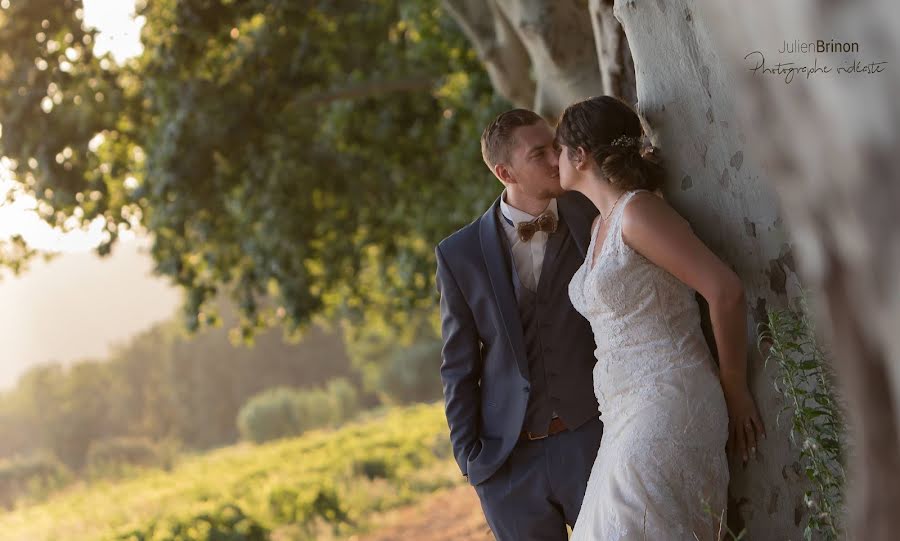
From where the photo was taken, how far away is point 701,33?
368cm

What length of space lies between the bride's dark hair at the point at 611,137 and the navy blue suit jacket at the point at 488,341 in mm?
468

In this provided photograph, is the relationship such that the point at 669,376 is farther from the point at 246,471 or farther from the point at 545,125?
the point at 246,471

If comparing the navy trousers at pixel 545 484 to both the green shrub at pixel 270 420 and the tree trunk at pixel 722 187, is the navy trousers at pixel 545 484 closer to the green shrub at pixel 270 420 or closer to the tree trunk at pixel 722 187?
the tree trunk at pixel 722 187

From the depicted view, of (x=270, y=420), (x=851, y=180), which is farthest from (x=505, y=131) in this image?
(x=270, y=420)

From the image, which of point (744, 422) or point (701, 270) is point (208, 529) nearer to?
point (744, 422)

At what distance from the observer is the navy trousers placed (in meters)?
4.12

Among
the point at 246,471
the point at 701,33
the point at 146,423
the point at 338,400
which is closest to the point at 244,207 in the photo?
the point at 701,33

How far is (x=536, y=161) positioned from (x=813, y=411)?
1.44 m

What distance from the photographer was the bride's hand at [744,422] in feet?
11.7

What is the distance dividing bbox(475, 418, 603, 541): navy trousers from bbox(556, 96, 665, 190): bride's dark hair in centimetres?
100

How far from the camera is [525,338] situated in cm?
423

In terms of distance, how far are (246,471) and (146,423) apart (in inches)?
1492

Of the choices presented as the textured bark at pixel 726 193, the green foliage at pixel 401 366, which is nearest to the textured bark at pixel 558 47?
the textured bark at pixel 726 193

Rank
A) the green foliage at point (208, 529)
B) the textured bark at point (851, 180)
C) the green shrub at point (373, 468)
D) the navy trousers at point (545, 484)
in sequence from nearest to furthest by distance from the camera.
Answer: the textured bark at point (851, 180) < the navy trousers at point (545, 484) < the green foliage at point (208, 529) < the green shrub at point (373, 468)
